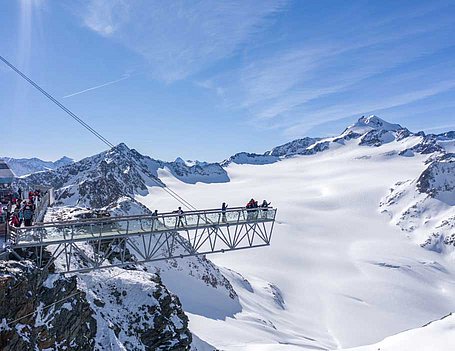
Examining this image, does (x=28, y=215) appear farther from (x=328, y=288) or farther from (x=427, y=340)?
(x=328, y=288)

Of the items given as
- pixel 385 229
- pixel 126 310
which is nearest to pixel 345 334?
pixel 126 310

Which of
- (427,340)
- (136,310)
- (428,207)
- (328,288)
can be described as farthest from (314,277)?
(428,207)

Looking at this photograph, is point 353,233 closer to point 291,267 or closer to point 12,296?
point 291,267

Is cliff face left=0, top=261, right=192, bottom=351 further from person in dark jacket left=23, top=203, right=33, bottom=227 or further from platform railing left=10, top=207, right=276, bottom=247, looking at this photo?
person in dark jacket left=23, top=203, right=33, bottom=227

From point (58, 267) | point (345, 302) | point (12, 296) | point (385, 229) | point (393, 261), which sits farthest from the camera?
point (385, 229)

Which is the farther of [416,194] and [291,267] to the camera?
[416,194]
